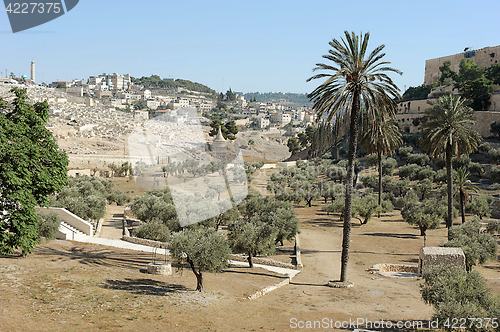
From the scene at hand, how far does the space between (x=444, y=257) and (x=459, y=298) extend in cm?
681

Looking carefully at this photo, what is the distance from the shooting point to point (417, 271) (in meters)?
22.2

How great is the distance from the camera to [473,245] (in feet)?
66.3

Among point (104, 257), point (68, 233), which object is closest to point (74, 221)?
point (68, 233)

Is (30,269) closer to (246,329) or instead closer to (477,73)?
(246,329)

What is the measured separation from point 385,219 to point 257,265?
20747mm

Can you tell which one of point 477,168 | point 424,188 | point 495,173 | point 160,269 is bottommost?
point 160,269

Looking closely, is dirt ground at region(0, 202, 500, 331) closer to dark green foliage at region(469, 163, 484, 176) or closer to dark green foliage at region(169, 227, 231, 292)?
dark green foliage at region(169, 227, 231, 292)

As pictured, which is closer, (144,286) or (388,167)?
(144,286)

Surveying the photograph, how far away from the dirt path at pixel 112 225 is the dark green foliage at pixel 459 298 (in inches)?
865

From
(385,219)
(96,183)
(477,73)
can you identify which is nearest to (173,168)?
(96,183)

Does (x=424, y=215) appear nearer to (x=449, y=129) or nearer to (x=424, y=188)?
(x=449, y=129)

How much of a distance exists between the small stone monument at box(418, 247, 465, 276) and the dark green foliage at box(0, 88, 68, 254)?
649 inches

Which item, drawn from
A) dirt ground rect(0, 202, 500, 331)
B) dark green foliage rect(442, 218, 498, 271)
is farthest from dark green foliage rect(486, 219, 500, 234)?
dark green foliage rect(442, 218, 498, 271)

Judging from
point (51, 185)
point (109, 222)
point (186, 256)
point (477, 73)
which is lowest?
point (109, 222)
